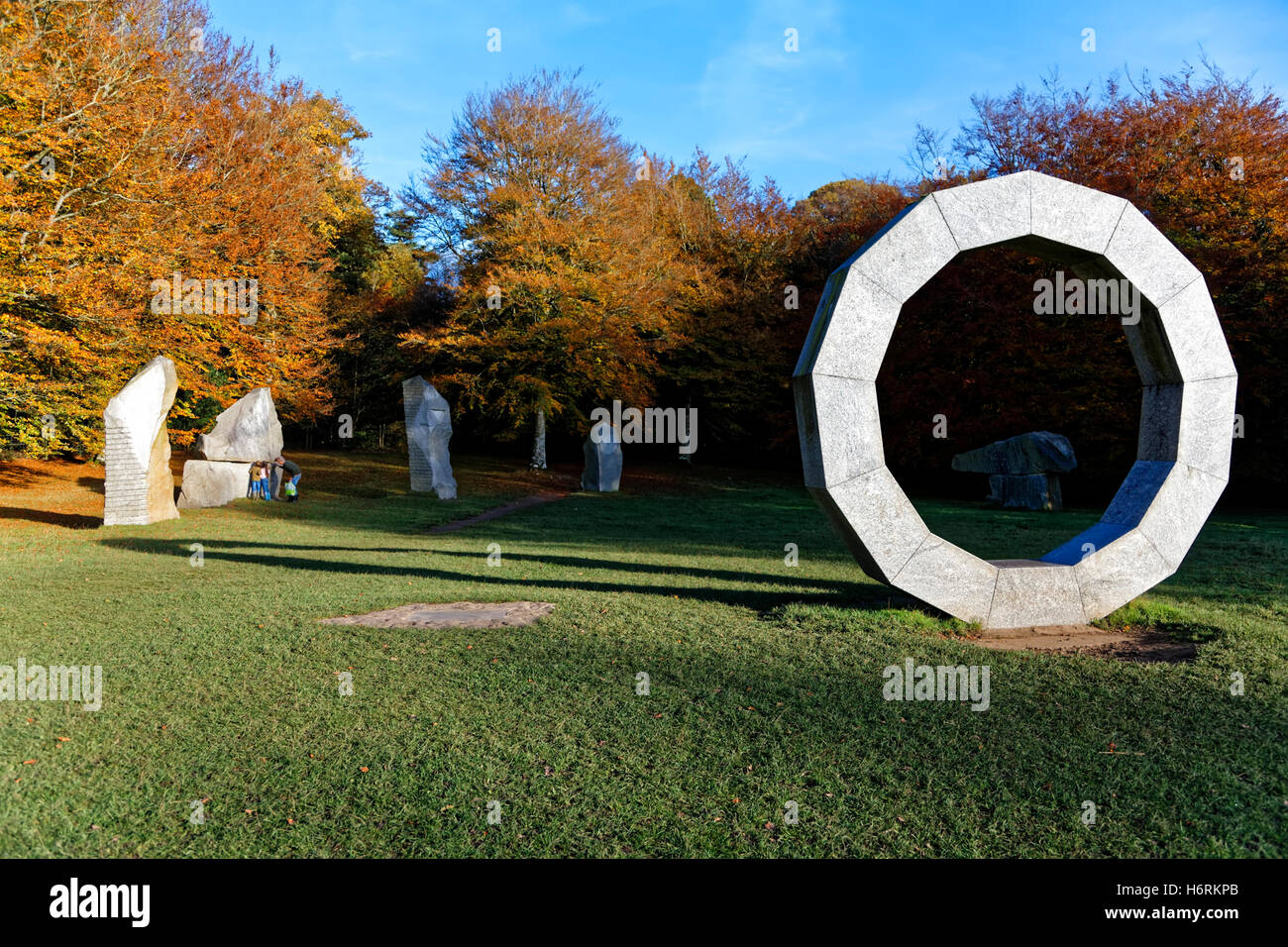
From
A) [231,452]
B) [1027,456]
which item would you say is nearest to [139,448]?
[231,452]

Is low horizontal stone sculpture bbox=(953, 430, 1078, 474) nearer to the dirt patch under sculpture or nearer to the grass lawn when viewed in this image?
the grass lawn

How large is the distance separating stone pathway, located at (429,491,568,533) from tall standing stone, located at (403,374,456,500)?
1782 millimetres

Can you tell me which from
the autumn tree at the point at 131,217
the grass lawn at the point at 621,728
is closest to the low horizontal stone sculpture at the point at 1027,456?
the grass lawn at the point at 621,728

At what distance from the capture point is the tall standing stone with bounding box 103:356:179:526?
44.9ft

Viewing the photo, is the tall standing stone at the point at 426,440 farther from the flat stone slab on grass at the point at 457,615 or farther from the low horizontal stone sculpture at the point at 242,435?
the flat stone slab on grass at the point at 457,615

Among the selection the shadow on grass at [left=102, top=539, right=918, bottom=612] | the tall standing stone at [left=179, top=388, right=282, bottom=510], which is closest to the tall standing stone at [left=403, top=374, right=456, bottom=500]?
the tall standing stone at [left=179, top=388, right=282, bottom=510]

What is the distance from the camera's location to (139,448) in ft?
45.9

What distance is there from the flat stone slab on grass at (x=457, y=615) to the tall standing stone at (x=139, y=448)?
8802 millimetres

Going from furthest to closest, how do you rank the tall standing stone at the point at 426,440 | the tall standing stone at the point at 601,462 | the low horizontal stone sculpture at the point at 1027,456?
the tall standing stone at the point at 601,462, the tall standing stone at the point at 426,440, the low horizontal stone sculpture at the point at 1027,456

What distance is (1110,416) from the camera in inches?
760

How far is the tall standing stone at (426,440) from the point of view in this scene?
66.7ft

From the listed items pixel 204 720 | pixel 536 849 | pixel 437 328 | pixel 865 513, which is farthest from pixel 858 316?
pixel 437 328

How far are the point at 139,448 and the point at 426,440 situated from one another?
7.12 meters

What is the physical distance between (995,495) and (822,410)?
14864mm
